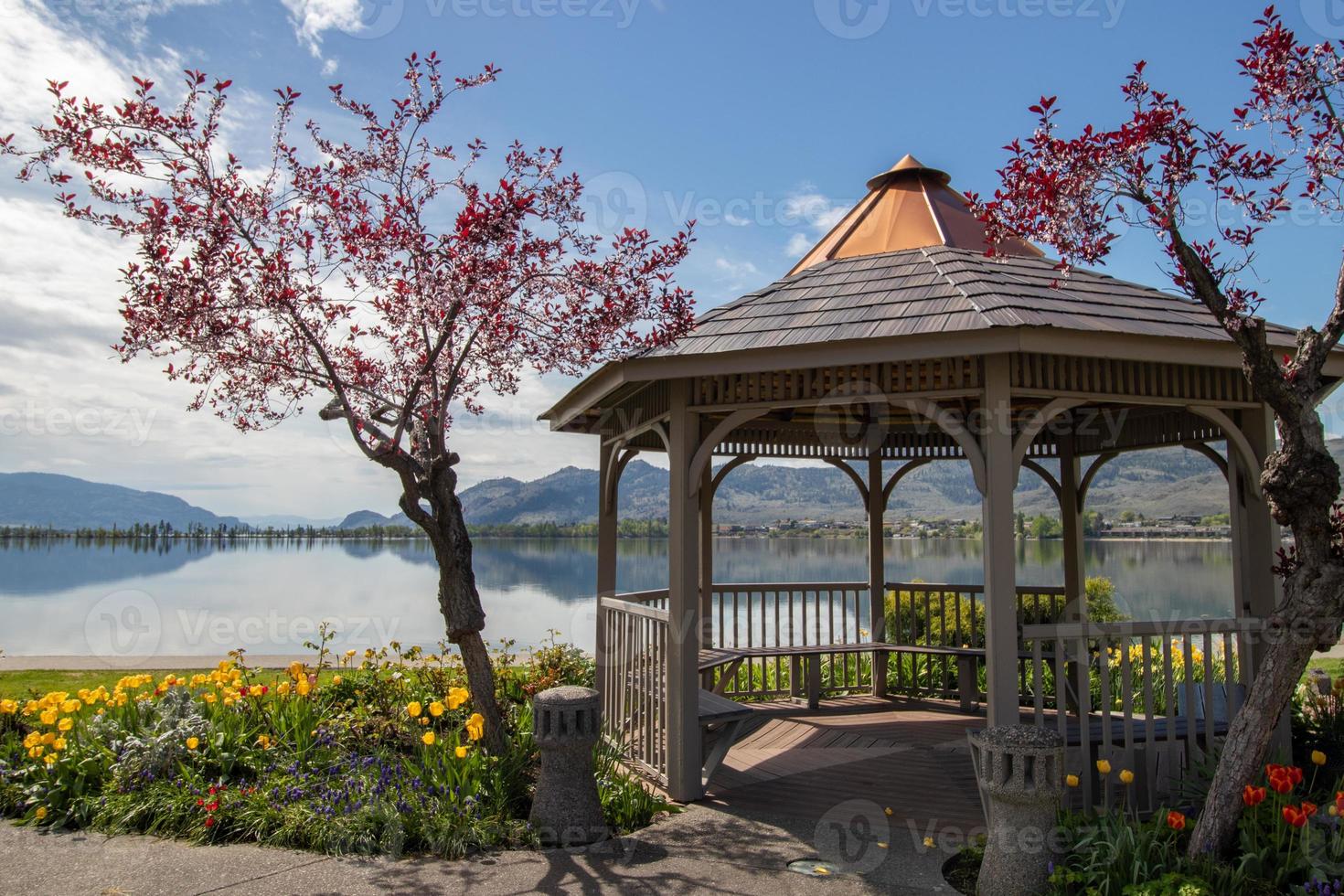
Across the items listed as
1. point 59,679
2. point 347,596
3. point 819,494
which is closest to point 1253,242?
point 59,679

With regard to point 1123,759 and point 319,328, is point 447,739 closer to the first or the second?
point 319,328

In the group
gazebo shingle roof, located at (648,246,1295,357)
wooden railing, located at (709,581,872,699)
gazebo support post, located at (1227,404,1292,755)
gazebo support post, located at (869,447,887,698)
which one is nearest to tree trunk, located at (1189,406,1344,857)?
gazebo shingle roof, located at (648,246,1295,357)

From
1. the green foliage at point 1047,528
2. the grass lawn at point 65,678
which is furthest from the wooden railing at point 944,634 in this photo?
the green foliage at point 1047,528

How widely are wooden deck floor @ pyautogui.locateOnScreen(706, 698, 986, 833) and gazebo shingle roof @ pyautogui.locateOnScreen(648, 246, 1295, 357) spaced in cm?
251

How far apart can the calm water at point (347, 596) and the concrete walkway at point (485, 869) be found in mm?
3956

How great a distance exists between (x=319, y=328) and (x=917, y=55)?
474 centimetres

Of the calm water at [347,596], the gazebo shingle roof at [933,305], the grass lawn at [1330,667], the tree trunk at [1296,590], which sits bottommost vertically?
the calm water at [347,596]

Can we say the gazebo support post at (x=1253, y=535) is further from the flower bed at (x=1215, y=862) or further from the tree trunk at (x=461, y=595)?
the tree trunk at (x=461, y=595)

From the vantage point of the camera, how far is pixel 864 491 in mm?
8938

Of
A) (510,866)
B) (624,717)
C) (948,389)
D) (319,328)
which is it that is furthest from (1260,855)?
(319,328)

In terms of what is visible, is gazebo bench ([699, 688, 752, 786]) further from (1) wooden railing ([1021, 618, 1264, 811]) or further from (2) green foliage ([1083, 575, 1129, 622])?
(2) green foliage ([1083, 575, 1129, 622])

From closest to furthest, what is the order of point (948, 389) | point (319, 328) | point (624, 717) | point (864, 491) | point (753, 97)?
point (948, 389) → point (319, 328) → point (624, 717) → point (753, 97) → point (864, 491)

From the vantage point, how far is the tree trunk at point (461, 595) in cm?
520

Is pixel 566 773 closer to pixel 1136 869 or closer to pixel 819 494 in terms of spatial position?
pixel 1136 869
